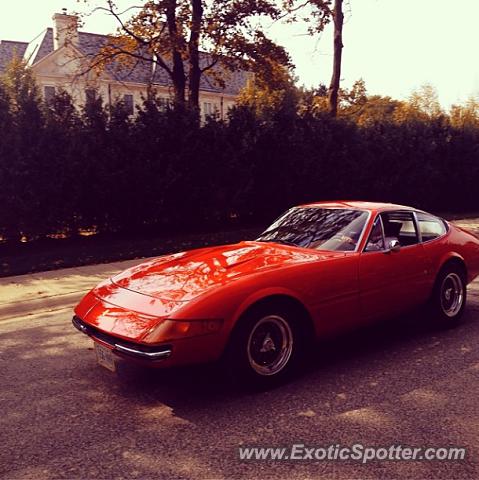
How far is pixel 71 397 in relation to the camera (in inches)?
153

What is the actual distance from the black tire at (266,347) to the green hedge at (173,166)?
8692 millimetres

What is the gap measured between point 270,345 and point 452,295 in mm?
2621

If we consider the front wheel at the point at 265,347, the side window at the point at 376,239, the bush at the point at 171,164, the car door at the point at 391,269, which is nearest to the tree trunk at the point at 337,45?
the bush at the point at 171,164

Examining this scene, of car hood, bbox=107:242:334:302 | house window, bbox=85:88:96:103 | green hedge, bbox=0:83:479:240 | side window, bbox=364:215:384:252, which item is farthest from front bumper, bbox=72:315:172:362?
house window, bbox=85:88:96:103

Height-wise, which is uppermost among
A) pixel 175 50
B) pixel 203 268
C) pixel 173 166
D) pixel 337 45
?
pixel 337 45

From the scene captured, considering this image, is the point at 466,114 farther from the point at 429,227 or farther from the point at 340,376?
the point at 340,376

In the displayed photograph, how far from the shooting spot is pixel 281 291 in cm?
387

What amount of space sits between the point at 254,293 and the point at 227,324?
32cm

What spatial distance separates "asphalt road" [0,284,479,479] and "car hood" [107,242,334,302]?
0.63 m

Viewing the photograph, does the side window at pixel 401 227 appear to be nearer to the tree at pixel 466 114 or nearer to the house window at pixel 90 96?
the house window at pixel 90 96

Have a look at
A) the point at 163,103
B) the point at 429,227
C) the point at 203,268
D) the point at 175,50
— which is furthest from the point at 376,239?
the point at 175,50

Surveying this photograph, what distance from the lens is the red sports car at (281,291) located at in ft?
11.6

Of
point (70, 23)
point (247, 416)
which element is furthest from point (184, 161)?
point (247, 416)

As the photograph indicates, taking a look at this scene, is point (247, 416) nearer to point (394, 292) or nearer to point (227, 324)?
point (227, 324)
